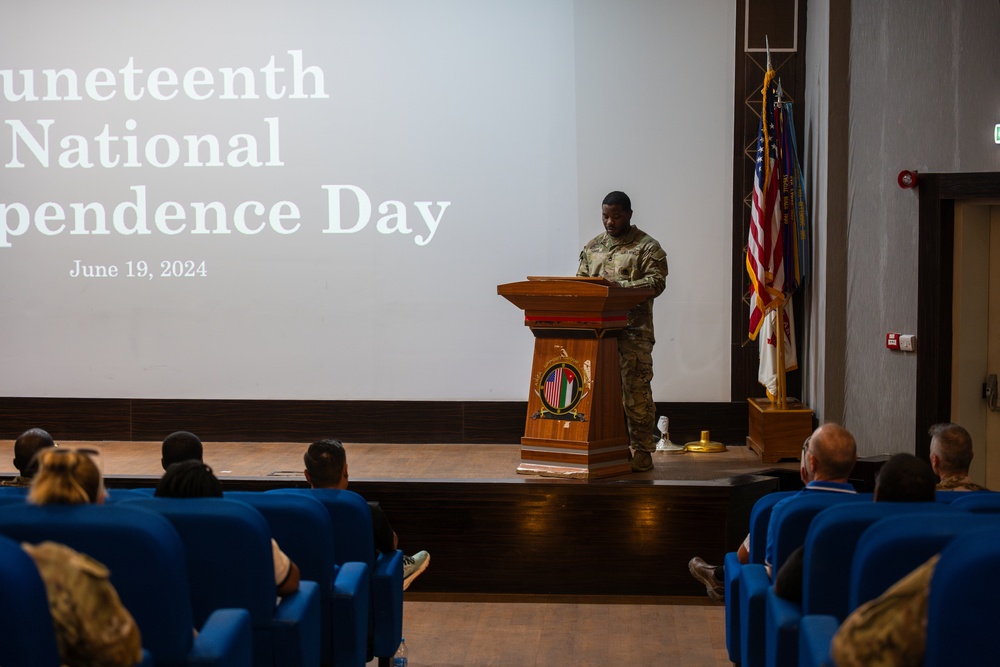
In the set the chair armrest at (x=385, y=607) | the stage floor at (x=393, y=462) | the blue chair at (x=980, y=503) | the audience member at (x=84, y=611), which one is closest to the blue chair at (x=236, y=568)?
the audience member at (x=84, y=611)

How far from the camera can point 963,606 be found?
1.64 meters

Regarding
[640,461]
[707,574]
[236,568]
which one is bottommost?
[707,574]

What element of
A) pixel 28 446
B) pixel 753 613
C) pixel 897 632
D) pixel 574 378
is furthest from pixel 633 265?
pixel 897 632

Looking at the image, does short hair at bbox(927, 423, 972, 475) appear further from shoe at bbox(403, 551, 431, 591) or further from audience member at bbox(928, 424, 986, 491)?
shoe at bbox(403, 551, 431, 591)

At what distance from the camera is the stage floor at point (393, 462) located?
19.1 feet

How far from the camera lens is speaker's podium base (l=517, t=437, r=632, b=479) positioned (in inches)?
211

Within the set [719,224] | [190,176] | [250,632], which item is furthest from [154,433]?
[250,632]

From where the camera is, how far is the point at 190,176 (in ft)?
24.1

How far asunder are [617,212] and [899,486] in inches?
125

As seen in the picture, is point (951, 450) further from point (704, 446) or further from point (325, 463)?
point (704, 446)

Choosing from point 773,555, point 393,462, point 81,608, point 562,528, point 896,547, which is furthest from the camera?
point 393,462

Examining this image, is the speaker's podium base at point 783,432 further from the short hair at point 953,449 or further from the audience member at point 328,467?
the audience member at point 328,467

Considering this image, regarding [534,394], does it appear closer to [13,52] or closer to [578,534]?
[578,534]

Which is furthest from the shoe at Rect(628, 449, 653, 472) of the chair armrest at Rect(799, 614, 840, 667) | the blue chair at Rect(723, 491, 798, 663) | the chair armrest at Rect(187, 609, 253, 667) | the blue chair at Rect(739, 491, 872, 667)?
the chair armrest at Rect(187, 609, 253, 667)
